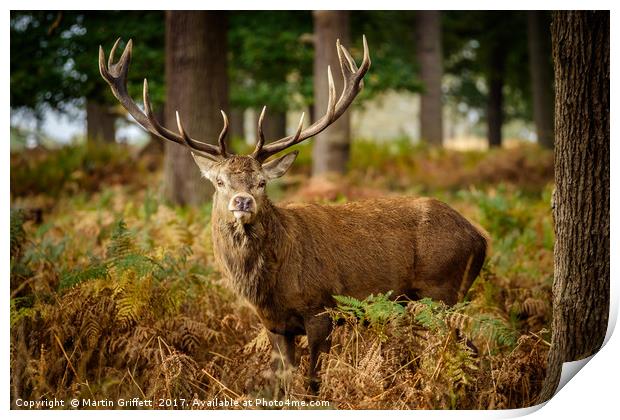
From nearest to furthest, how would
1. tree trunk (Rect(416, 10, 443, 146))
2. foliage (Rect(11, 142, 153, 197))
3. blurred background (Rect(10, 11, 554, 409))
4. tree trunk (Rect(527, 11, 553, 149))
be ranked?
blurred background (Rect(10, 11, 554, 409)), foliage (Rect(11, 142, 153, 197)), tree trunk (Rect(527, 11, 553, 149)), tree trunk (Rect(416, 10, 443, 146))

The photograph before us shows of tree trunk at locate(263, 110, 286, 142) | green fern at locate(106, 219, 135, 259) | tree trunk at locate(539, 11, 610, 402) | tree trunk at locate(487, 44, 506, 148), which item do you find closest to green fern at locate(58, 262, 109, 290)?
green fern at locate(106, 219, 135, 259)

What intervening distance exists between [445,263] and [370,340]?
96 cm

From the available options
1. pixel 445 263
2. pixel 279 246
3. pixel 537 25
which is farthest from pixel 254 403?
pixel 537 25

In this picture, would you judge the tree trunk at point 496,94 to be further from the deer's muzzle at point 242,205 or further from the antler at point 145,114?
the deer's muzzle at point 242,205

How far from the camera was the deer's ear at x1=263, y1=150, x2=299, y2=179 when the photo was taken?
16.2 ft

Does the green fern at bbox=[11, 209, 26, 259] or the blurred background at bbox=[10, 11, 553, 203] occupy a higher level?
the blurred background at bbox=[10, 11, 553, 203]

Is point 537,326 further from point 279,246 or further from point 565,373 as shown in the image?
point 279,246

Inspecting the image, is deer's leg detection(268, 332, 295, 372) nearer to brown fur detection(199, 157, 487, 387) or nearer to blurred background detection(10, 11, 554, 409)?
brown fur detection(199, 157, 487, 387)

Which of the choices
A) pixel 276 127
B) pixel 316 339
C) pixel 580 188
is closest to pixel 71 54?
pixel 276 127

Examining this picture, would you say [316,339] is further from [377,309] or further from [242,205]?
[242,205]

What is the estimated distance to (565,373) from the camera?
15.2 ft

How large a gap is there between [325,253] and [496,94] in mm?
14118

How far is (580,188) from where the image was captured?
4.60m

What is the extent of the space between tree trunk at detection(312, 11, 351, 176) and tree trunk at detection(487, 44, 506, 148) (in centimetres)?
742
